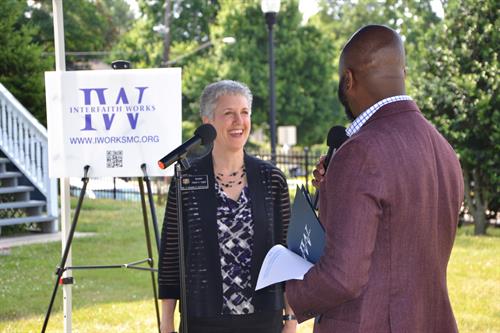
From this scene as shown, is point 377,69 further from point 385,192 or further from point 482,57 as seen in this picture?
point 482,57

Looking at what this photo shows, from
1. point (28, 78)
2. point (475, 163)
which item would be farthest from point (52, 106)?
point (28, 78)

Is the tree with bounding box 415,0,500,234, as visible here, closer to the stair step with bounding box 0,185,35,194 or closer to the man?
the stair step with bounding box 0,185,35,194

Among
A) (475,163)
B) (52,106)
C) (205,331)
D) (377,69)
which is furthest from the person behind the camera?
(475,163)

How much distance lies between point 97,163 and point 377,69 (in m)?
3.61

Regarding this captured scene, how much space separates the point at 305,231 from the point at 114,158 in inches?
131

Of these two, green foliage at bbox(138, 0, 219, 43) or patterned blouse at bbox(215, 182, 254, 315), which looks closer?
patterned blouse at bbox(215, 182, 254, 315)

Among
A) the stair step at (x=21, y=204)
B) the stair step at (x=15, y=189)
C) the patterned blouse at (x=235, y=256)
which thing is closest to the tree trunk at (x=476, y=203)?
the stair step at (x=21, y=204)

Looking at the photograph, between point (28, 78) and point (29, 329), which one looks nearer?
point (29, 329)

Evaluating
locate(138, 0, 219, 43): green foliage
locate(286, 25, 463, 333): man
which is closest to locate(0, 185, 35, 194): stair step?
locate(286, 25, 463, 333): man

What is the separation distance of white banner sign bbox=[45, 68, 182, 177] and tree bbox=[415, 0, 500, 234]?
29.4 feet

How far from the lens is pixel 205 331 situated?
3553 mm

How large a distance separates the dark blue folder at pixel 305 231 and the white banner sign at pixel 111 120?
2.91 m

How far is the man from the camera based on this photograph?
7.01ft

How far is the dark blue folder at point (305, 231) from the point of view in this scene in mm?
2357
